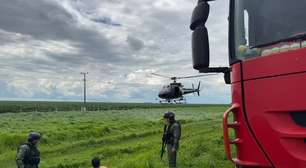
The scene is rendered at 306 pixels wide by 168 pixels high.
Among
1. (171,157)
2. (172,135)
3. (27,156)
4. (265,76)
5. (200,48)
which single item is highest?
(200,48)

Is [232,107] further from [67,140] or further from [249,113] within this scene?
[67,140]

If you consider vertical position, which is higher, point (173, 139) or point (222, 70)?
point (222, 70)

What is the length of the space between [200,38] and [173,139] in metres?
6.69

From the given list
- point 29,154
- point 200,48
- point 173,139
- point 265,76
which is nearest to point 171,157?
point 173,139

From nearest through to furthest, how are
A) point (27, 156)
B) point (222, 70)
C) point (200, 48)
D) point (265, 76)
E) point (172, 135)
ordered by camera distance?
point (265, 76) → point (200, 48) → point (222, 70) → point (27, 156) → point (172, 135)

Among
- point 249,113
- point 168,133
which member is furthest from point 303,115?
point 168,133

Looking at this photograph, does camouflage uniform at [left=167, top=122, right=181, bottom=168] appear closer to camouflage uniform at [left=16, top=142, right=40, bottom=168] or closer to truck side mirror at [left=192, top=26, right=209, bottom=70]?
camouflage uniform at [left=16, top=142, right=40, bottom=168]

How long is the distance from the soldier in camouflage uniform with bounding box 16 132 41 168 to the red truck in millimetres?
4867

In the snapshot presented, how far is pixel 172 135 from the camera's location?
985 centimetres

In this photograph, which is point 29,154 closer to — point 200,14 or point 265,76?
point 200,14

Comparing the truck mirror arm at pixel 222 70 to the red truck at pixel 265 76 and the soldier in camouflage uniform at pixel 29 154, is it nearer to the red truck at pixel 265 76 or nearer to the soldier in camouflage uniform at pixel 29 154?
the red truck at pixel 265 76

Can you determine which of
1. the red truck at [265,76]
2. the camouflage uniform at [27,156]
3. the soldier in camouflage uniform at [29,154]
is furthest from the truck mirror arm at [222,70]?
the camouflage uniform at [27,156]

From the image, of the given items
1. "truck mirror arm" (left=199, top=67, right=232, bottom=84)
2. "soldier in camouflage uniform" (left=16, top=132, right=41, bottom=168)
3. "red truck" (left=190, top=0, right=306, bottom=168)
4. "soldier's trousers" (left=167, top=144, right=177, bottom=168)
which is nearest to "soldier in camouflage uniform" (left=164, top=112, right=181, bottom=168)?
"soldier's trousers" (left=167, top=144, right=177, bottom=168)

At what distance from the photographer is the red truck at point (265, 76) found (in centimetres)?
272
